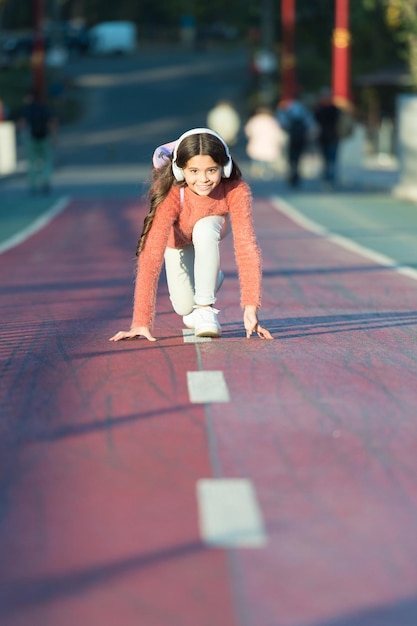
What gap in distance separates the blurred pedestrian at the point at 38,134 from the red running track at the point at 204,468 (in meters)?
20.1

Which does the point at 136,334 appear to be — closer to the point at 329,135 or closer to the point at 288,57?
the point at 329,135

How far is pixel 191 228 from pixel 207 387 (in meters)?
1.68

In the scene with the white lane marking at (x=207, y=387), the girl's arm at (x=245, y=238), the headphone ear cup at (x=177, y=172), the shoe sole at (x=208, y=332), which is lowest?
the shoe sole at (x=208, y=332)

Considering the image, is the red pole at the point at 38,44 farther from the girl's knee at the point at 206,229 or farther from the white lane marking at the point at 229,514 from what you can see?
the white lane marking at the point at 229,514

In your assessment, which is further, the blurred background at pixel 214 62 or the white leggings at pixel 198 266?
the blurred background at pixel 214 62

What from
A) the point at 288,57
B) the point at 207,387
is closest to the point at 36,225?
the point at 207,387

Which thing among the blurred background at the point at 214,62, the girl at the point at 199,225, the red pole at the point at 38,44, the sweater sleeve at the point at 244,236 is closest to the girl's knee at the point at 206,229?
the girl at the point at 199,225

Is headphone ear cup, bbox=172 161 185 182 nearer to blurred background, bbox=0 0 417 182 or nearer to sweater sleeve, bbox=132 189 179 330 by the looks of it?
sweater sleeve, bbox=132 189 179 330

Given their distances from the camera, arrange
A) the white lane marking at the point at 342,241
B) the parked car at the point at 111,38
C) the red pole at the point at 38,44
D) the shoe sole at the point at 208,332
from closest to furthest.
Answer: the shoe sole at the point at 208,332
the white lane marking at the point at 342,241
the red pole at the point at 38,44
the parked car at the point at 111,38

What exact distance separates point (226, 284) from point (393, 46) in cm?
6585

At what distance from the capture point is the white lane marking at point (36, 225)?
1803 centimetres

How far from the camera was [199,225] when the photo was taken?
8273 mm

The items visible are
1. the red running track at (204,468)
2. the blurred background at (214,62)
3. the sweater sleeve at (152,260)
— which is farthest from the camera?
the blurred background at (214,62)

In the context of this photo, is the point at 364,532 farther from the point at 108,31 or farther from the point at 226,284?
the point at 108,31
